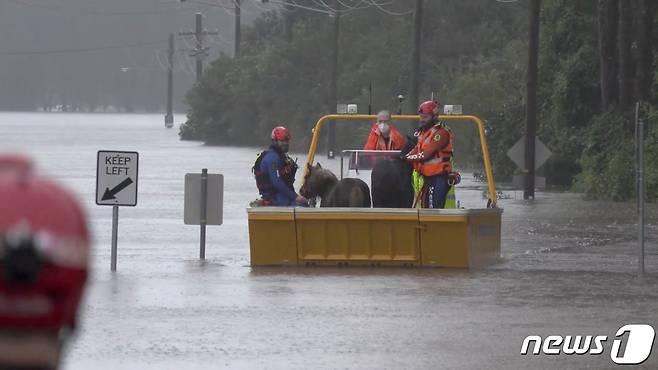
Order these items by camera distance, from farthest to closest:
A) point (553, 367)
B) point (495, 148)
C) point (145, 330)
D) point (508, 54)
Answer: point (508, 54) < point (495, 148) < point (145, 330) < point (553, 367)

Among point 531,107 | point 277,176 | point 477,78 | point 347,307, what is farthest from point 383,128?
point 477,78

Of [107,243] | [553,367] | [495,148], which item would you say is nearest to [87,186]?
[495,148]

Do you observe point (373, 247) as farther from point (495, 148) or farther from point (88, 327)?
point (495, 148)

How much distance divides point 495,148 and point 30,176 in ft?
132

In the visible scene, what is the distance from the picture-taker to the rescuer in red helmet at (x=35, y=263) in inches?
107

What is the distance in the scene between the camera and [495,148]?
140ft

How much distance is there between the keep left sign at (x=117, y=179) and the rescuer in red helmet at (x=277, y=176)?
4.92 ft

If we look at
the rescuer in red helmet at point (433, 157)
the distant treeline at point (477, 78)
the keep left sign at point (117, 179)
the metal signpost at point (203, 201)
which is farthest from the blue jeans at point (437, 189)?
the distant treeline at point (477, 78)

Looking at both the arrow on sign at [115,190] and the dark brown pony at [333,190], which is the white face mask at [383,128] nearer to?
the dark brown pony at [333,190]

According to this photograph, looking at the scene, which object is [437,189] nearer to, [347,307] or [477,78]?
[347,307]

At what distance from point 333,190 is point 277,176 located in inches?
24.0

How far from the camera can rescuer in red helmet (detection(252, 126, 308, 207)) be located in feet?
54.0

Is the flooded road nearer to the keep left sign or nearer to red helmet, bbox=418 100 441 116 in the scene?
the keep left sign

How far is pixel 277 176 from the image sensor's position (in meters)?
16.5
